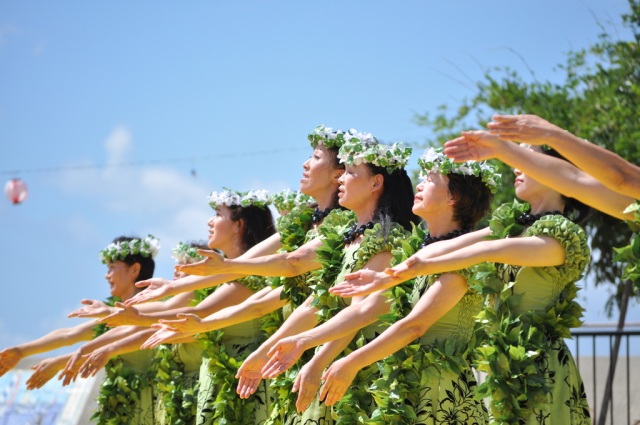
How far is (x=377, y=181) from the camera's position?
4789 mm

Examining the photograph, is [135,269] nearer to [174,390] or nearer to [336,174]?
[174,390]

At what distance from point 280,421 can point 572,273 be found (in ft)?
5.05

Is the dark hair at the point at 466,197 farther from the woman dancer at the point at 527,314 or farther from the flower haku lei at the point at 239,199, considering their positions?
the flower haku lei at the point at 239,199

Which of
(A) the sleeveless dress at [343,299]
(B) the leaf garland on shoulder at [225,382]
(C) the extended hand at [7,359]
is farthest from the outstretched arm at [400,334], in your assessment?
(C) the extended hand at [7,359]

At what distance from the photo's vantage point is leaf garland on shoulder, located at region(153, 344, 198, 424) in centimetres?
630

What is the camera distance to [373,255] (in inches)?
178

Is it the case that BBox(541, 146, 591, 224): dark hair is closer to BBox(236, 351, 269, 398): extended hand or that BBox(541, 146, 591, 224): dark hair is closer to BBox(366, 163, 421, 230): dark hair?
BBox(366, 163, 421, 230): dark hair

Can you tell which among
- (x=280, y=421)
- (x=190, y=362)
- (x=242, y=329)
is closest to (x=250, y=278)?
(x=242, y=329)

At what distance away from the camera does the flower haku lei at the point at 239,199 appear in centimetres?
625

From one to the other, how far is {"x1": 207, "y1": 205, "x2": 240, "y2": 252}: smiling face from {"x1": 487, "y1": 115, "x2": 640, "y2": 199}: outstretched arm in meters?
3.23

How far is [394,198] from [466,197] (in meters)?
0.46

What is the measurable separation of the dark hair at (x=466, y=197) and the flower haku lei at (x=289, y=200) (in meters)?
1.46

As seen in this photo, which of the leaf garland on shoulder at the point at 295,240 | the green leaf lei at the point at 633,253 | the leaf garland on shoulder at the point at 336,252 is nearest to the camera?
the green leaf lei at the point at 633,253

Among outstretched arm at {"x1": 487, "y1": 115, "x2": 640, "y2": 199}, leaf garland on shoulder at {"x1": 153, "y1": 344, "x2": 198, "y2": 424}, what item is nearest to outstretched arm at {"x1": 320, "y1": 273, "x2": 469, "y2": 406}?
outstretched arm at {"x1": 487, "y1": 115, "x2": 640, "y2": 199}
